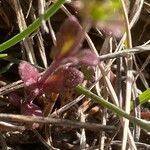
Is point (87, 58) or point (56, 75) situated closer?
point (87, 58)

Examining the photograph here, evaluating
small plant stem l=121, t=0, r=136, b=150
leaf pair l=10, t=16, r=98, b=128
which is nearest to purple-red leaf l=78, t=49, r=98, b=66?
leaf pair l=10, t=16, r=98, b=128

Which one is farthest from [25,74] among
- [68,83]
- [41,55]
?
[41,55]

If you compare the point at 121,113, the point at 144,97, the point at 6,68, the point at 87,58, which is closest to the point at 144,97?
the point at 144,97

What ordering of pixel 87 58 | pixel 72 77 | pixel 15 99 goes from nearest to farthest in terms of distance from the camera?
1. pixel 87 58
2. pixel 72 77
3. pixel 15 99

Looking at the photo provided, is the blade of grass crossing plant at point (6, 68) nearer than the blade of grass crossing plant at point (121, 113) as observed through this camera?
No

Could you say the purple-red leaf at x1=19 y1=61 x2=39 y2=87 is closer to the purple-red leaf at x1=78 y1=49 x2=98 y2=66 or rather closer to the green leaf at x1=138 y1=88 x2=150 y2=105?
the purple-red leaf at x1=78 y1=49 x2=98 y2=66

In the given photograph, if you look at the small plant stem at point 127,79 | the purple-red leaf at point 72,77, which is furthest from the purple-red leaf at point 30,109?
the small plant stem at point 127,79

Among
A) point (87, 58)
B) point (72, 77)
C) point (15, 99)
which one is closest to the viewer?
point (87, 58)

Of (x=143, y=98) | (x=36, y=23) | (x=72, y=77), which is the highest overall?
(x=36, y=23)

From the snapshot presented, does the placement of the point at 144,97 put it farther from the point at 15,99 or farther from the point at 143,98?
the point at 15,99

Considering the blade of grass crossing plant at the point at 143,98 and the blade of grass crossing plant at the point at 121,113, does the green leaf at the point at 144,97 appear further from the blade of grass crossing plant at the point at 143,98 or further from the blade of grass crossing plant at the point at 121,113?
the blade of grass crossing plant at the point at 121,113
